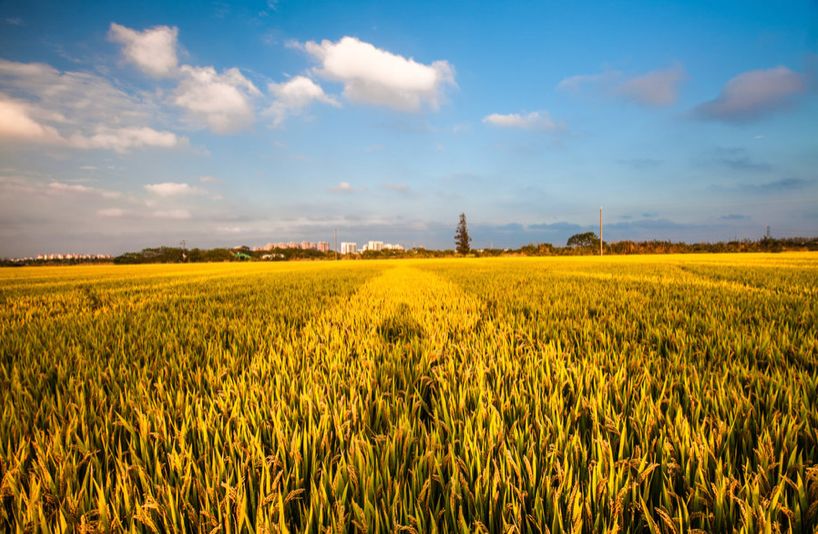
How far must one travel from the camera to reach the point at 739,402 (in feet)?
5.36

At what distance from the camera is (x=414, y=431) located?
4.99 ft

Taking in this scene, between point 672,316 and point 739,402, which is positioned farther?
point 672,316

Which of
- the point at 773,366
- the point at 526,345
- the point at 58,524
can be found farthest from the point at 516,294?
the point at 58,524

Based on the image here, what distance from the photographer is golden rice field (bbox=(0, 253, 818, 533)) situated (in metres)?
0.97

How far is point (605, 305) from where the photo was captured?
5.28 m

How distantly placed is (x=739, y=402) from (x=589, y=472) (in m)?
1.12

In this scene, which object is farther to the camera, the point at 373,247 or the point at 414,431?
the point at 373,247

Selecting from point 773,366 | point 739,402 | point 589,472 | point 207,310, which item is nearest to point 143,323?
point 207,310

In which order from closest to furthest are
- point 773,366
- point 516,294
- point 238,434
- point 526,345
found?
point 238,434 → point 773,366 → point 526,345 → point 516,294

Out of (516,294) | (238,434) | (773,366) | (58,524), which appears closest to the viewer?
(58,524)

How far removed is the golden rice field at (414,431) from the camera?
3.20 ft

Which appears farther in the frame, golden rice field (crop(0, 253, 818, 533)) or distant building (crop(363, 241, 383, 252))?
distant building (crop(363, 241, 383, 252))

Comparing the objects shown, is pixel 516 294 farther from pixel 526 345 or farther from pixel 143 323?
pixel 143 323

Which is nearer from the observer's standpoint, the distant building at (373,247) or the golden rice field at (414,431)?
the golden rice field at (414,431)
